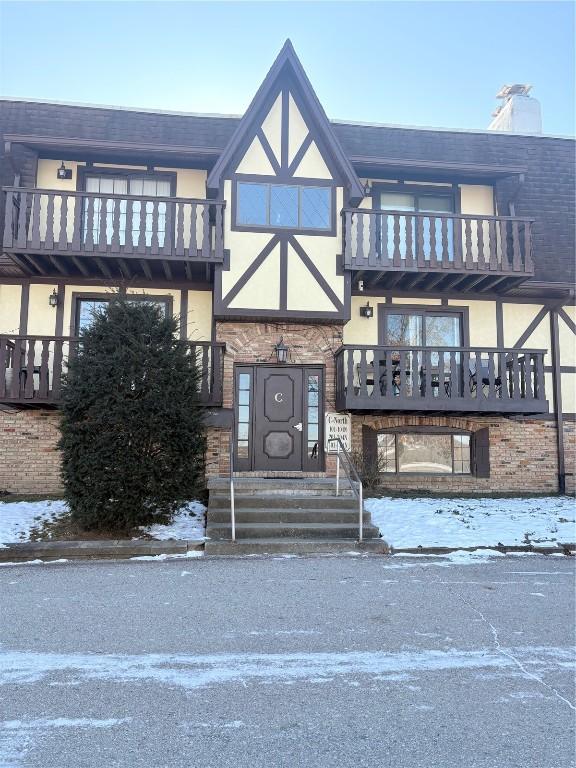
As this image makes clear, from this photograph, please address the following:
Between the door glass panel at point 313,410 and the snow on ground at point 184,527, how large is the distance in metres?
2.81

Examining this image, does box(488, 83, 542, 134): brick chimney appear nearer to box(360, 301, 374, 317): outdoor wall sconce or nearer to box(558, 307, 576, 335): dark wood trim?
box(558, 307, 576, 335): dark wood trim

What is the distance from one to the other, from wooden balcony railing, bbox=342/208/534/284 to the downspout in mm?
1642

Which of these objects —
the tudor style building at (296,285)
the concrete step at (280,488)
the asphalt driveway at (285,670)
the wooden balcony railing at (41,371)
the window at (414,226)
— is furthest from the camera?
the window at (414,226)

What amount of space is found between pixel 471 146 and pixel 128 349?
9709 mm

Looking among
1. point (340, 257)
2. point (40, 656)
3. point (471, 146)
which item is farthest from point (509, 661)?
point (471, 146)

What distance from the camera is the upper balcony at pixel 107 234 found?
9945mm

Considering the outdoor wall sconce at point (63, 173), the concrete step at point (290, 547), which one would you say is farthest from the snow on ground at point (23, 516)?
the outdoor wall sconce at point (63, 173)

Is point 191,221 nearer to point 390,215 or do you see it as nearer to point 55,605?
point 390,215

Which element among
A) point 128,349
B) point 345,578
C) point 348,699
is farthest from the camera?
point 128,349

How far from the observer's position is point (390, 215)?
35.4 ft

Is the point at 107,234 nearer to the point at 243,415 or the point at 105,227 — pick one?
the point at 105,227

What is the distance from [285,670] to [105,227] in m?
8.94

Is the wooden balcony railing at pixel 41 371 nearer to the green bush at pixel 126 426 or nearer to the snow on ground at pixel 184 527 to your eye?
the green bush at pixel 126 426

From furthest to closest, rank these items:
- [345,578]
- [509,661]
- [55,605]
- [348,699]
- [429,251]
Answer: [429,251] → [345,578] → [55,605] → [509,661] → [348,699]
